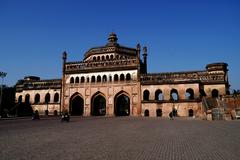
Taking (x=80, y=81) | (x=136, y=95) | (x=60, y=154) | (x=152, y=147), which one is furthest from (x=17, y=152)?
(x=80, y=81)

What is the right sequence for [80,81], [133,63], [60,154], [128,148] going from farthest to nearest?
1. [80,81]
2. [133,63]
3. [128,148]
4. [60,154]

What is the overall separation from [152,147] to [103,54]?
139 ft

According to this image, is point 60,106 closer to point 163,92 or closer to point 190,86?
point 163,92

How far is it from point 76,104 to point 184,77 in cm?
2383

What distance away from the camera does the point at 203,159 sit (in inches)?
313

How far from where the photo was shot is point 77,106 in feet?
168

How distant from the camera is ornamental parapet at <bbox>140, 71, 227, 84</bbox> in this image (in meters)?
42.8

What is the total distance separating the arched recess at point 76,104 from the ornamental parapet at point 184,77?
14.7 meters

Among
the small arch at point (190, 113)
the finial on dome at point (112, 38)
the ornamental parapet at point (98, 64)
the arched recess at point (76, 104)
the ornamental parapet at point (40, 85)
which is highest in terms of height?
the finial on dome at point (112, 38)

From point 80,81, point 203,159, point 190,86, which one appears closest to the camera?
point 203,159

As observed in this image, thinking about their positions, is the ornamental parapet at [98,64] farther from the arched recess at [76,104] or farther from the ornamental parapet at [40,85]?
the arched recess at [76,104]

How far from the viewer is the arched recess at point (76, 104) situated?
48.8 meters

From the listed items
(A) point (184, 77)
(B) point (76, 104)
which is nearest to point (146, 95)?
(A) point (184, 77)

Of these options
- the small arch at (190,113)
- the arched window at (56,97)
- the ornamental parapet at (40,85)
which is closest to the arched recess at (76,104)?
the arched window at (56,97)
